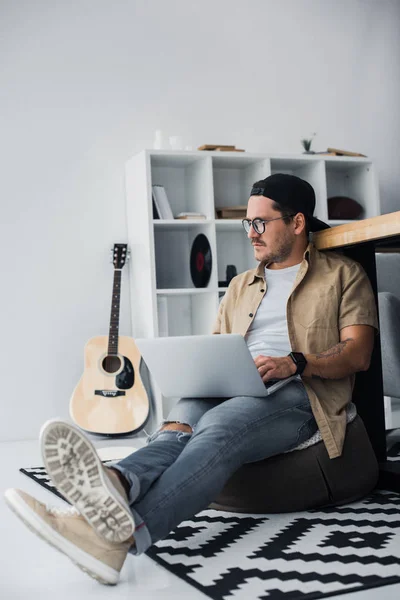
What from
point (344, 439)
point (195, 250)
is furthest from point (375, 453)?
point (195, 250)

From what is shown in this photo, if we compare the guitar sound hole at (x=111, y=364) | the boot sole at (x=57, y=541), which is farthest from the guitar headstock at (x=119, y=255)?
the boot sole at (x=57, y=541)

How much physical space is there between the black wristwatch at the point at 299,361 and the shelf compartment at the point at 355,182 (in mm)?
2770

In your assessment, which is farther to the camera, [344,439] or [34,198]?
[34,198]

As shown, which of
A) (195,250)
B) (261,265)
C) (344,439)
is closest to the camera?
(344,439)

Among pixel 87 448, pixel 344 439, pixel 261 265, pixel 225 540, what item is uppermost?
pixel 261 265

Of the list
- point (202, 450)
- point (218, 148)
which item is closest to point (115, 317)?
point (218, 148)

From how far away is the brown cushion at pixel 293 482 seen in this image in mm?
2258

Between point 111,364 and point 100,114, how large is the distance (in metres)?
1.49

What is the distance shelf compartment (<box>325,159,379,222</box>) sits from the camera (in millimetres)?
4895

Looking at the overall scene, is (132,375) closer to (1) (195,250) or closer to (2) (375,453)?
(1) (195,250)

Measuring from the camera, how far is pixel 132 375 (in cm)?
425

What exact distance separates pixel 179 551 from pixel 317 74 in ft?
13.0

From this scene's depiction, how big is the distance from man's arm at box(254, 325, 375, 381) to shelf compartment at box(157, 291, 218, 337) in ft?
7.16

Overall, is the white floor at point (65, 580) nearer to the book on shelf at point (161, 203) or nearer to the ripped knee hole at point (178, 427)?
the ripped knee hole at point (178, 427)
